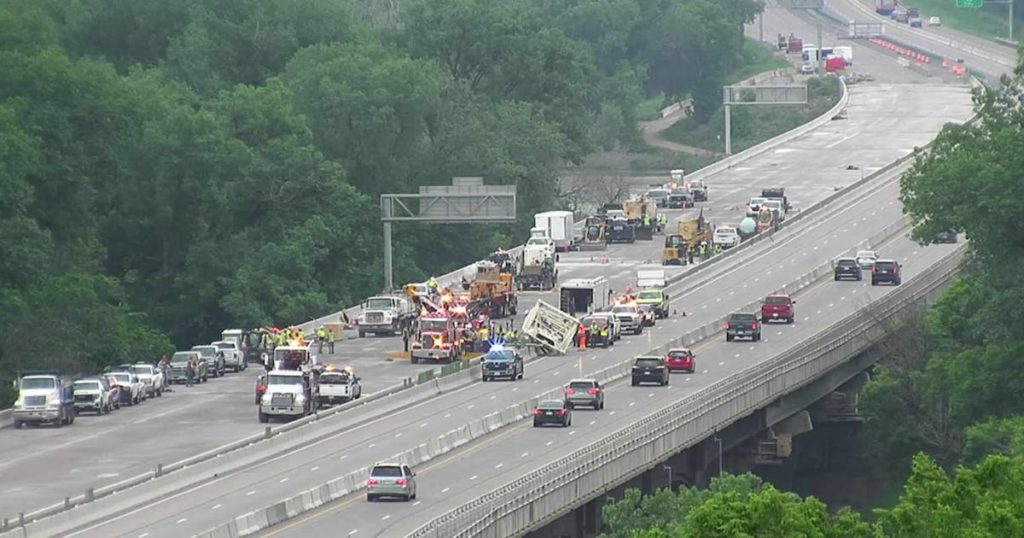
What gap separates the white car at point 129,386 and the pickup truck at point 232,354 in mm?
8850

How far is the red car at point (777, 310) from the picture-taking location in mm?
114500

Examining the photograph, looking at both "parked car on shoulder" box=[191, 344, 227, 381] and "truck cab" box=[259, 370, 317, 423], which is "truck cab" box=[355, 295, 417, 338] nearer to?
"parked car on shoulder" box=[191, 344, 227, 381]

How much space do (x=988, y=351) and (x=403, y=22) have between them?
106 meters

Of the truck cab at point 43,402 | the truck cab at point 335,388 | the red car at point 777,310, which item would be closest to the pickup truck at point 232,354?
the truck cab at point 335,388

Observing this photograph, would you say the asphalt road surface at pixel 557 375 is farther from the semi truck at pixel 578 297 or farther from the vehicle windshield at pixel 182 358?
the vehicle windshield at pixel 182 358

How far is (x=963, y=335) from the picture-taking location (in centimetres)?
10325

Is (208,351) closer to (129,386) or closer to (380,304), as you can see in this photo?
(129,386)

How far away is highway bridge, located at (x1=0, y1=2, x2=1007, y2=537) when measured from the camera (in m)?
68.4

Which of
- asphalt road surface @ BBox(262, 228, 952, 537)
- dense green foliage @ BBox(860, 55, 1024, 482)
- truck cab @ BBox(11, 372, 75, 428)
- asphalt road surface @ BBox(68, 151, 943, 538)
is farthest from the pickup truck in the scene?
dense green foliage @ BBox(860, 55, 1024, 482)

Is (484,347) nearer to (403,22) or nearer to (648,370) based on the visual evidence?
(648,370)

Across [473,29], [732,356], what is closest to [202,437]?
[732,356]

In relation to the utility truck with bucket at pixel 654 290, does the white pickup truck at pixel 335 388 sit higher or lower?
lower

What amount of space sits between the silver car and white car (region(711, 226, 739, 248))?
7293 centimetres

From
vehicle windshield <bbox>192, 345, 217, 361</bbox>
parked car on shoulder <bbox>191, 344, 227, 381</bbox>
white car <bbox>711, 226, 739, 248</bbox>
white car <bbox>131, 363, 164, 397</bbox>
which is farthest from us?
white car <bbox>711, 226, 739, 248</bbox>
